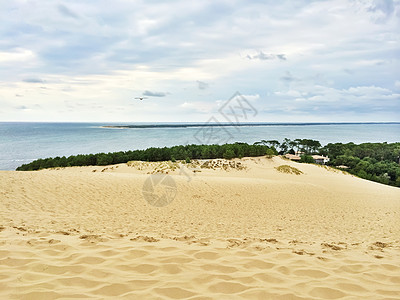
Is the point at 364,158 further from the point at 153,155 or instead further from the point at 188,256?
the point at 188,256

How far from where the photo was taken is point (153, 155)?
27750mm

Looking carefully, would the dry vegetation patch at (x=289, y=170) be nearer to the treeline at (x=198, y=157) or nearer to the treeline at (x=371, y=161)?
the treeline at (x=198, y=157)

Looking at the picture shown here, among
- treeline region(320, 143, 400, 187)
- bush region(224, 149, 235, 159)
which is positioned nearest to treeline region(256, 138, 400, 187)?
treeline region(320, 143, 400, 187)

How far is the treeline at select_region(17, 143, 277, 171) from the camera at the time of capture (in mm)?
24469

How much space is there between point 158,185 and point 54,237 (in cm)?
1076

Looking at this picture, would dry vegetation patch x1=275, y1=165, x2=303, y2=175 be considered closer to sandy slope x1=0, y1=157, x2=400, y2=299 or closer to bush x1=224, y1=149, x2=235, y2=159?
bush x1=224, y1=149, x2=235, y2=159

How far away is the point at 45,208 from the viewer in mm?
9703

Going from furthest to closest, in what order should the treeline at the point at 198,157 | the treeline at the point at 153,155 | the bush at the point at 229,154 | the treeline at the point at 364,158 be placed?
the treeline at the point at 364,158
the bush at the point at 229,154
the treeline at the point at 198,157
the treeline at the point at 153,155

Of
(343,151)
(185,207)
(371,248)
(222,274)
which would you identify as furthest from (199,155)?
(343,151)

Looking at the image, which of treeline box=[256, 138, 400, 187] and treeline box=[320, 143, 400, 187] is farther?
treeline box=[256, 138, 400, 187]

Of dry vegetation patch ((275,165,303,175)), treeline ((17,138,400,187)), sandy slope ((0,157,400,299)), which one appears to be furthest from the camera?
dry vegetation patch ((275,165,303,175))

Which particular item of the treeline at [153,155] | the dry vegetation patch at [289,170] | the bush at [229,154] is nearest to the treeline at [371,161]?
the dry vegetation patch at [289,170]

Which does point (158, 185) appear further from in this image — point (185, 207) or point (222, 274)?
point (222, 274)

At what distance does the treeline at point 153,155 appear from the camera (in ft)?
80.3
